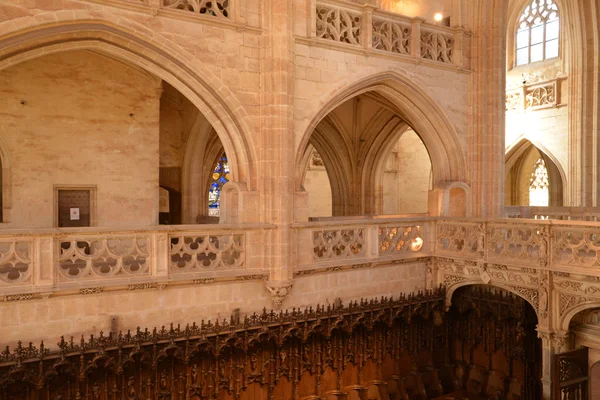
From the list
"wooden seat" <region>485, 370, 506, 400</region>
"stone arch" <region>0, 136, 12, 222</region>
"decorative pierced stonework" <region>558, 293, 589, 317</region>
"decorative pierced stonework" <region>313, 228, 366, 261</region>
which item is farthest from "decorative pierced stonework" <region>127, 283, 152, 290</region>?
"wooden seat" <region>485, 370, 506, 400</region>

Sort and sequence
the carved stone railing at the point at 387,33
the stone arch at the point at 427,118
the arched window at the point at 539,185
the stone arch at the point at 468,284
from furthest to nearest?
the arched window at the point at 539,185 < the stone arch at the point at 427,118 < the carved stone railing at the point at 387,33 < the stone arch at the point at 468,284

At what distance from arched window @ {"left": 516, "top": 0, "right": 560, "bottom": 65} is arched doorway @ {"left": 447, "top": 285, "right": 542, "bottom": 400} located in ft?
34.0

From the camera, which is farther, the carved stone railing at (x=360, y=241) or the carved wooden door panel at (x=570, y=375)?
the carved stone railing at (x=360, y=241)

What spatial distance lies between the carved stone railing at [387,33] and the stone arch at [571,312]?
499cm

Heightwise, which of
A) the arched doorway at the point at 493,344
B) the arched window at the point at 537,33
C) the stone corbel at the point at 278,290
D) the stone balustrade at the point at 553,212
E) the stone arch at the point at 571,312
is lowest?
the arched doorway at the point at 493,344

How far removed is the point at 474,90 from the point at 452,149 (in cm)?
130

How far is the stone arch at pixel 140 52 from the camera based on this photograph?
6.59 metres

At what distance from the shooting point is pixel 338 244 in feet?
27.9

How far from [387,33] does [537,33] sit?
9697 mm

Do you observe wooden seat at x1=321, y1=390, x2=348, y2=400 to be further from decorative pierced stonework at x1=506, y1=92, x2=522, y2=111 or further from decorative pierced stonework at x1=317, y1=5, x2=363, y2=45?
decorative pierced stonework at x1=506, y1=92, x2=522, y2=111

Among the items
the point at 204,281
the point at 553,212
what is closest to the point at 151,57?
the point at 204,281

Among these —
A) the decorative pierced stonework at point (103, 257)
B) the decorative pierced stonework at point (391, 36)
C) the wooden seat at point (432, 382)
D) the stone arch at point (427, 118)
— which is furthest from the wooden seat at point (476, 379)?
the decorative pierced stonework at point (103, 257)

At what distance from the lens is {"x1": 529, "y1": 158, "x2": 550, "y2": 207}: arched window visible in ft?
65.0

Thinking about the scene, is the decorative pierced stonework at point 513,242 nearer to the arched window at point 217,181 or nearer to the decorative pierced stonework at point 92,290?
the decorative pierced stonework at point 92,290
